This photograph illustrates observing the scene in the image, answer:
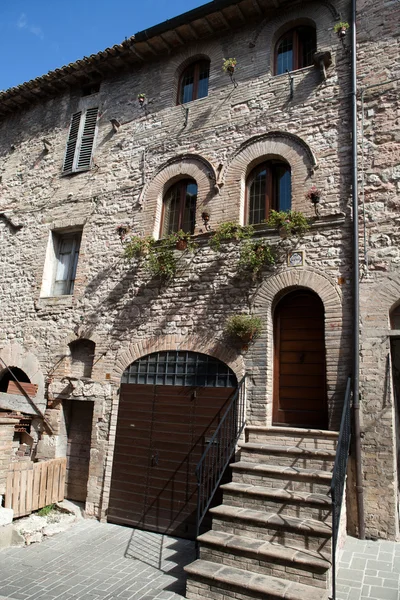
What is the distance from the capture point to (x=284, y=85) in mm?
8742

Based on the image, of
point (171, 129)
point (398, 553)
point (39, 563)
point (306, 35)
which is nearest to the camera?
point (398, 553)

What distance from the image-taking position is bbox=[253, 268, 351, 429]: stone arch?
6.65 m

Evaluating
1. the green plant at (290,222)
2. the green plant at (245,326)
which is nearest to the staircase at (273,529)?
the green plant at (245,326)

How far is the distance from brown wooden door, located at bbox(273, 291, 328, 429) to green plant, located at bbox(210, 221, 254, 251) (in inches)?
54.8

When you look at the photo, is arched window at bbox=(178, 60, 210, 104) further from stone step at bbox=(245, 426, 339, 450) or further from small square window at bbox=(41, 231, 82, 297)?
stone step at bbox=(245, 426, 339, 450)

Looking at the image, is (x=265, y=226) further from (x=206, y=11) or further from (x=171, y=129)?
(x=206, y=11)

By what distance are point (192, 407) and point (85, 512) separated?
9.86ft

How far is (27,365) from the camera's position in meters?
10.2

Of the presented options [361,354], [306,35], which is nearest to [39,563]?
[361,354]

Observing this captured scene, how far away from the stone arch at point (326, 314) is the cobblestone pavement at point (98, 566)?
2641 mm

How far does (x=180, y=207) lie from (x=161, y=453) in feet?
16.6

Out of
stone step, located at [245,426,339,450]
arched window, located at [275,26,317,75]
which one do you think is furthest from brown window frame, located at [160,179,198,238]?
stone step, located at [245,426,339,450]

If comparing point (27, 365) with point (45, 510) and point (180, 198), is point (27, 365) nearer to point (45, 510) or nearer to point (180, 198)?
point (45, 510)

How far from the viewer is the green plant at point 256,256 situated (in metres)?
7.69
